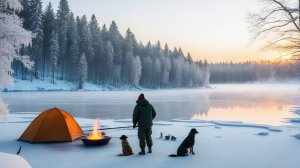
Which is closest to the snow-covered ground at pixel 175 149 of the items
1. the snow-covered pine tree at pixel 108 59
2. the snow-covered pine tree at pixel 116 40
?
the snow-covered pine tree at pixel 108 59

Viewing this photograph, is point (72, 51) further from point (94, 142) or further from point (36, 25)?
point (94, 142)

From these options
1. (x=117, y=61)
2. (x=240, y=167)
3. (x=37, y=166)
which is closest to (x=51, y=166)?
(x=37, y=166)

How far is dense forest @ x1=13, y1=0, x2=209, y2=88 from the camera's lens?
255 feet

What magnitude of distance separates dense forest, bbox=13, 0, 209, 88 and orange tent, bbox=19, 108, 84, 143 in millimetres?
60138

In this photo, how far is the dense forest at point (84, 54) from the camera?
255ft

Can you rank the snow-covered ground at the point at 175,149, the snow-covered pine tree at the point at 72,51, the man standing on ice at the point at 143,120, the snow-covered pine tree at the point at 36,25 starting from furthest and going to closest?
1. the snow-covered pine tree at the point at 72,51
2. the snow-covered pine tree at the point at 36,25
3. the man standing on ice at the point at 143,120
4. the snow-covered ground at the point at 175,149

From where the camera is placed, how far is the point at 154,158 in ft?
34.9

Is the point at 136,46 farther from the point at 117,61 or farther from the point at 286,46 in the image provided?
the point at 286,46

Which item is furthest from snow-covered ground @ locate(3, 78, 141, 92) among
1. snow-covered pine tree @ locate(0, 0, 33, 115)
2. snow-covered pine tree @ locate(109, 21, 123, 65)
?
snow-covered pine tree @ locate(0, 0, 33, 115)

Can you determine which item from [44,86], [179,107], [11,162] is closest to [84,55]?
[44,86]

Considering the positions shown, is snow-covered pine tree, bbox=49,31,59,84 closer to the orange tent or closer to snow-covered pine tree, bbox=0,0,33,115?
the orange tent

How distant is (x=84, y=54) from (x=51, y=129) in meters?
76.0

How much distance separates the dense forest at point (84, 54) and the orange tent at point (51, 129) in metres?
60.1

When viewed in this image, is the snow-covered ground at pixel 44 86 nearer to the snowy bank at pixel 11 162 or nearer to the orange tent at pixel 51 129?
the orange tent at pixel 51 129
